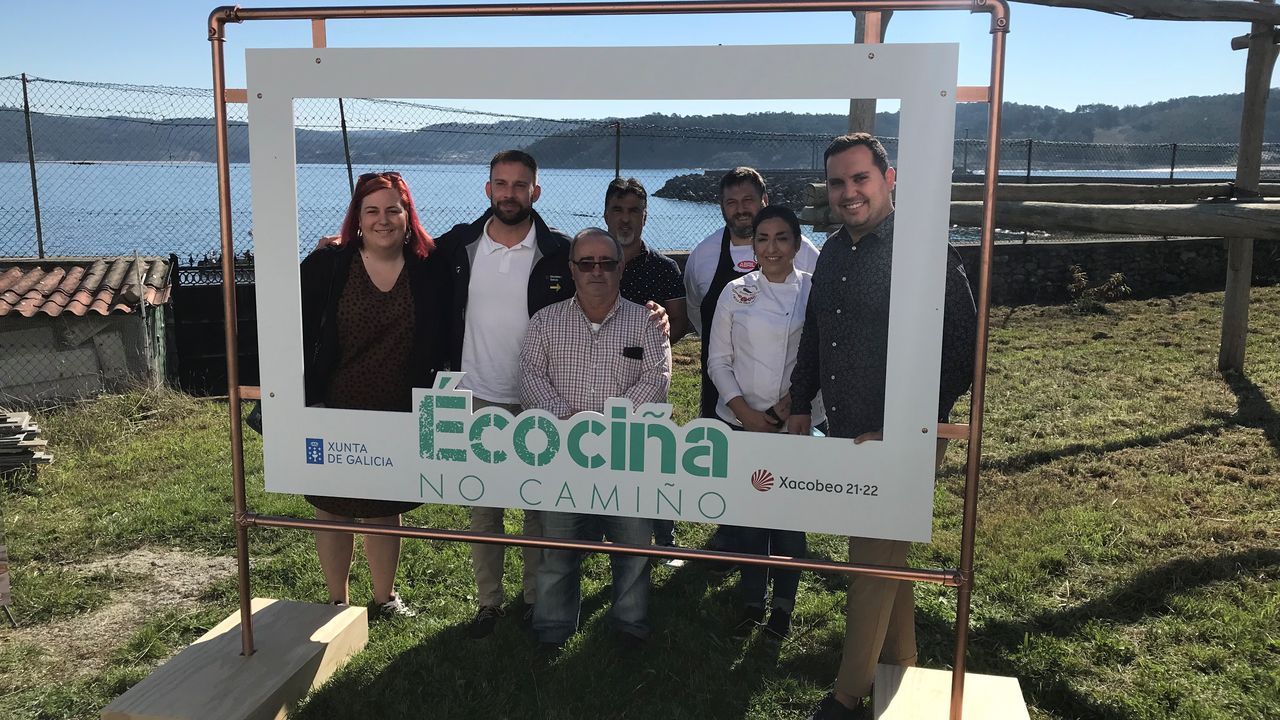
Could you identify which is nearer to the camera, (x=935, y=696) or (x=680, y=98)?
(x=680, y=98)

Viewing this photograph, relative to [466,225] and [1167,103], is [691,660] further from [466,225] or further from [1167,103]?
[1167,103]

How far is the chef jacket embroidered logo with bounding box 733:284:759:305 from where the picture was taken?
3.40 meters

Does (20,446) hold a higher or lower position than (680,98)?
lower

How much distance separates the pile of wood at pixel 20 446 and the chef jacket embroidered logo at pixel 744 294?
15.9 feet

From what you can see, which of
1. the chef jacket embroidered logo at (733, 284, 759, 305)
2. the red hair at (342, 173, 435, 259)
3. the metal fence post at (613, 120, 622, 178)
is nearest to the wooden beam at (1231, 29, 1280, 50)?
the metal fence post at (613, 120, 622, 178)

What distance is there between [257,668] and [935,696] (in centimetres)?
237

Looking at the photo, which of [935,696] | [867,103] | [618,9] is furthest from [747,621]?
[618,9]

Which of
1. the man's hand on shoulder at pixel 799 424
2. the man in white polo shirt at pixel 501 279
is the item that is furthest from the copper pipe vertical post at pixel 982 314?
the man in white polo shirt at pixel 501 279

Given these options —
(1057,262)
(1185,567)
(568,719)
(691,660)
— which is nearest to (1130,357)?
(1057,262)

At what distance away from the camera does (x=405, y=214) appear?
3.43m

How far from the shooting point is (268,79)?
120 inches

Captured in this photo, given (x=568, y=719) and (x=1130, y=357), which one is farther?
(x=1130, y=357)

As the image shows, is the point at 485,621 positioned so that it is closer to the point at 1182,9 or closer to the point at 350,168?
the point at 350,168

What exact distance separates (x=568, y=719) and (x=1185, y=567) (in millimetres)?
3082
